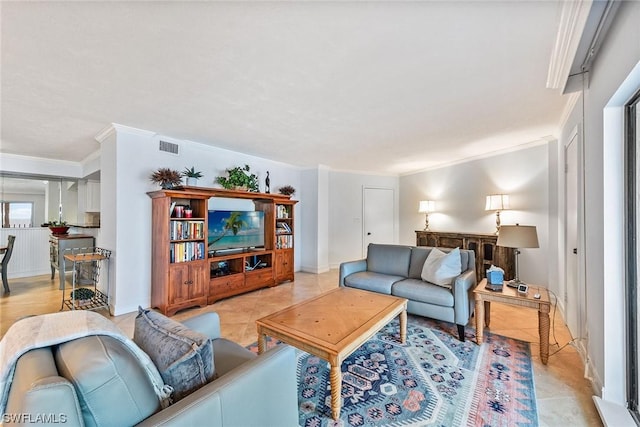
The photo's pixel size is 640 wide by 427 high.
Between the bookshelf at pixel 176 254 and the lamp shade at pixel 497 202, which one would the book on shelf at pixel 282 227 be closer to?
the bookshelf at pixel 176 254

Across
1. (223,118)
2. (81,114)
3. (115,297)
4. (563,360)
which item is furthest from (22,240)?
(563,360)

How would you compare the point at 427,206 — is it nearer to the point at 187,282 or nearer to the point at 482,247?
the point at 482,247

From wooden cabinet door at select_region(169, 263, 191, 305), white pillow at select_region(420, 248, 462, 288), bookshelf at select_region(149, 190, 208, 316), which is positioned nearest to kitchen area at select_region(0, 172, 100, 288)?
bookshelf at select_region(149, 190, 208, 316)

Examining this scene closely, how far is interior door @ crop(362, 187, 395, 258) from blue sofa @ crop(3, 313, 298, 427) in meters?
5.50

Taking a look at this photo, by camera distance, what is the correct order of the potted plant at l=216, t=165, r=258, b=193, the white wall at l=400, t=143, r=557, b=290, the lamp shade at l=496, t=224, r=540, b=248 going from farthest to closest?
1. the potted plant at l=216, t=165, r=258, b=193
2. the white wall at l=400, t=143, r=557, b=290
3. the lamp shade at l=496, t=224, r=540, b=248

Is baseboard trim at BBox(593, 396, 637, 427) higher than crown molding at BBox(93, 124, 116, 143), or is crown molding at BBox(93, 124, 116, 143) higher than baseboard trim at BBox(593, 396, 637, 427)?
crown molding at BBox(93, 124, 116, 143)

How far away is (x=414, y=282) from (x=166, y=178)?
10.8ft

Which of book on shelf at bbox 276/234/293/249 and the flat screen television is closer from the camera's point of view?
the flat screen television

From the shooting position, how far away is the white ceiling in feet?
5.07

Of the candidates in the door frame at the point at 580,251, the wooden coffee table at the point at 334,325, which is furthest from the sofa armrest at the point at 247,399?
the door frame at the point at 580,251

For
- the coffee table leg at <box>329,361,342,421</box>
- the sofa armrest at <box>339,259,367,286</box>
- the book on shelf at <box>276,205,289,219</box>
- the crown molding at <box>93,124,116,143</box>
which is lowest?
the coffee table leg at <box>329,361,342,421</box>

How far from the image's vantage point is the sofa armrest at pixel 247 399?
87 centimetres

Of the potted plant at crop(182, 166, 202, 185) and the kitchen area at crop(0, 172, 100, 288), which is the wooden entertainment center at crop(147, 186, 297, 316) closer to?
the potted plant at crop(182, 166, 202, 185)

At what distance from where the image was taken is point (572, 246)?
2873mm
